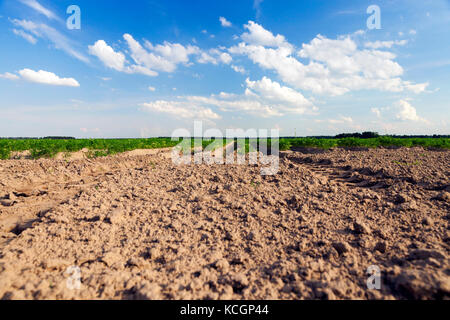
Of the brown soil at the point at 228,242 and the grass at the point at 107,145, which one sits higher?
the grass at the point at 107,145

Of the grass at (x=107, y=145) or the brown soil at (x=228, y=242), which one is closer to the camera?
the brown soil at (x=228, y=242)

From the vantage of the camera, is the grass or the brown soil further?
the grass

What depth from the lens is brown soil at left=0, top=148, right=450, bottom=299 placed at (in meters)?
2.25

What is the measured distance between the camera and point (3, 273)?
2.40 meters

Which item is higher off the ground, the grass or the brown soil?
the grass

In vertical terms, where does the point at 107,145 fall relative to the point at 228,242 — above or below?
above

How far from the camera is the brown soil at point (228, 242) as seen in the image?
7.39 feet

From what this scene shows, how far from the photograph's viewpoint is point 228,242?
318 cm

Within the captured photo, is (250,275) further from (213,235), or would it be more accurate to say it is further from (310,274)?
(213,235)

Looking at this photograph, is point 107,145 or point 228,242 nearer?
point 228,242
